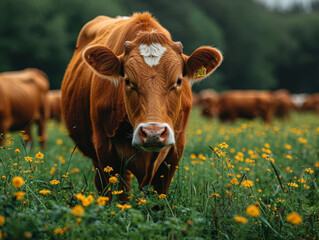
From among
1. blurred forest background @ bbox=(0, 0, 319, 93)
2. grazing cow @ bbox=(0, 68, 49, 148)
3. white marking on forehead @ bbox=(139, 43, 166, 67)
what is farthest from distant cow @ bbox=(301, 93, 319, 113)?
white marking on forehead @ bbox=(139, 43, 166, 67)

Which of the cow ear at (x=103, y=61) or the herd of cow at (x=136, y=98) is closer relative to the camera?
the herd of cow at (x=136, y=98)

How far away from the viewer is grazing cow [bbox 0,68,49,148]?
300 inches

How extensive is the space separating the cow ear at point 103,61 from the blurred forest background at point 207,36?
2783 cm

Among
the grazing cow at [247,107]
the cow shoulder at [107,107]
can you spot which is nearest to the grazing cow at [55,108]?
the grazing cow at [247,107]

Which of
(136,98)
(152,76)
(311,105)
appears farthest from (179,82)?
(311,105)

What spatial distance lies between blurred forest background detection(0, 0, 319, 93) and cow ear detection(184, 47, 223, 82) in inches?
1106

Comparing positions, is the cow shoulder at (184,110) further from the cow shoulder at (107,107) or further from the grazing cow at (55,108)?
the grazing cow at (55,108)

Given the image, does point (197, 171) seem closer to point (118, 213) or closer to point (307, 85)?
point (118, 213)

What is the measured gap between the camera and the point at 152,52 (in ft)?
9.64

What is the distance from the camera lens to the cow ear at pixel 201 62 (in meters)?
3.18

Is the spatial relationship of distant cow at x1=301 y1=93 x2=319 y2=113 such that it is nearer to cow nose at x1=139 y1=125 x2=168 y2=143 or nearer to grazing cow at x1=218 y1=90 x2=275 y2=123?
grazing cow at x1=218 y1=90 x2=275 y2=123

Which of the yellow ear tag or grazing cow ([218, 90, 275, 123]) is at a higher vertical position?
the yellow ear tag

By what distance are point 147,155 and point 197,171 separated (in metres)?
1.15

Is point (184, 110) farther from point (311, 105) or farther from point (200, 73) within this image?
point (311, 105)
